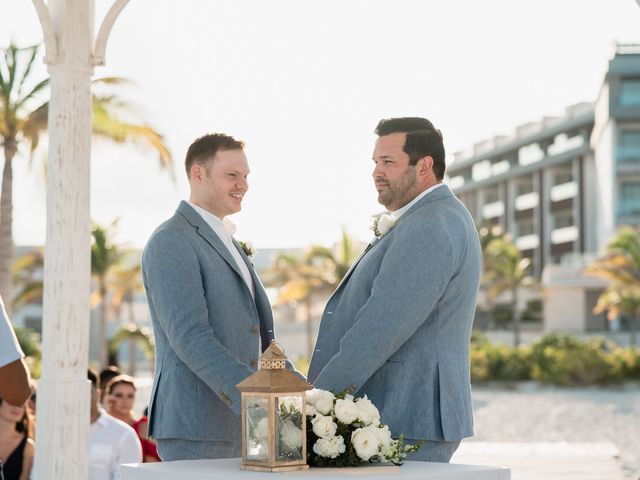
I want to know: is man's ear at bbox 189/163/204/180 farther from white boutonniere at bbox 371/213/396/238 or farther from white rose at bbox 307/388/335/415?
white rose at bbox 307/388/335/415

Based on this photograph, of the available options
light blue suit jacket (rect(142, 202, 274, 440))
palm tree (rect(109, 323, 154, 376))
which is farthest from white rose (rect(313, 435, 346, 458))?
palm tree (rect(109, 323, 154, 376))

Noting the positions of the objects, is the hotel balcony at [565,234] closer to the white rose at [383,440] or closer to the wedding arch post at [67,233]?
the wedding arch post at [67,233]

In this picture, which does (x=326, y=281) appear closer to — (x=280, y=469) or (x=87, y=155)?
(x=87, y=155)

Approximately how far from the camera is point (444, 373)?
3910mm

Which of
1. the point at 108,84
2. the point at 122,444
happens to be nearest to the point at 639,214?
the point at 108,84

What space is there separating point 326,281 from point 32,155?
23420mm

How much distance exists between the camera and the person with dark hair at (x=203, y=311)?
12.9 feet

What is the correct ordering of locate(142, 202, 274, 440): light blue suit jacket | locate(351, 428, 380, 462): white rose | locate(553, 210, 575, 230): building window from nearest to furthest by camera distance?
locate(351, 428, 380, 462): white rose
locate(142, 202, 274, 440): light blue suit jacket
locate(553, 210, 575, 230): building window

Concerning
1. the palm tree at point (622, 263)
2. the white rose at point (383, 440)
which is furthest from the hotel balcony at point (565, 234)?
the white rose at point (383, 440)

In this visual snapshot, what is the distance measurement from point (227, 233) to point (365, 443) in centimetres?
123

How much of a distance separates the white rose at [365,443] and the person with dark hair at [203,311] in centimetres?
62

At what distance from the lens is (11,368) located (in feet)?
11.4

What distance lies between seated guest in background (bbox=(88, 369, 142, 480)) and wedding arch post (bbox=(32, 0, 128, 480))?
116 centimetres

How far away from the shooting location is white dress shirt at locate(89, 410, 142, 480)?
7141 mm
